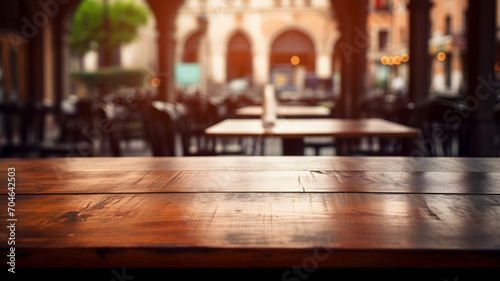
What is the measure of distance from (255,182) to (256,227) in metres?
0.46

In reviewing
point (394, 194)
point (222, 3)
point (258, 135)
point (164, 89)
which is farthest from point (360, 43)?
point (222, 3)

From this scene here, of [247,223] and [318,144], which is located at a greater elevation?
[247,223]

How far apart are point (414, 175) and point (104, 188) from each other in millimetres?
802

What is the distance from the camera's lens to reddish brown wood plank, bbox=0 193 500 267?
2.63ft

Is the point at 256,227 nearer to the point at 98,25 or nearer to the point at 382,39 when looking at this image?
the point at 98,25

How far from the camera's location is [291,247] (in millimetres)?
802

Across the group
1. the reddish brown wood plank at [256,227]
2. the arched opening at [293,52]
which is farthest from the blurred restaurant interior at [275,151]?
the arched opening at [293,52]

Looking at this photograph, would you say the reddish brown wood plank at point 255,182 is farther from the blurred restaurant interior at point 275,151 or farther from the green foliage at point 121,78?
the green foliage at point 121,78

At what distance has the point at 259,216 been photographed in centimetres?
100

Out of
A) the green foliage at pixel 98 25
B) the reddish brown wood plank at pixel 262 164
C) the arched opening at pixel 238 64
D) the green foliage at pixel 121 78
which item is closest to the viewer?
the reddish brown wood plank at pixel 262 164

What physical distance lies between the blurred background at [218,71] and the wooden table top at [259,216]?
158 centimetres

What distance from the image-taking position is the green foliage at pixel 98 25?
61.2 feet

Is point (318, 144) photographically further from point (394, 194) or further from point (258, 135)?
point (394, 194)

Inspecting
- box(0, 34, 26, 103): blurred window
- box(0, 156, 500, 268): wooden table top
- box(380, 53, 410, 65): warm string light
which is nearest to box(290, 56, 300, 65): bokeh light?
box(380, 53, 410, 65): warm string light
